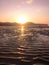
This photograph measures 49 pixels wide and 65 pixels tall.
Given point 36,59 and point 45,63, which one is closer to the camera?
point 45,63

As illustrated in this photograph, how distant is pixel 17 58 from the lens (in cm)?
950

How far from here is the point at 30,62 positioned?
8.83 meters

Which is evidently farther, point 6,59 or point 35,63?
point 6,59

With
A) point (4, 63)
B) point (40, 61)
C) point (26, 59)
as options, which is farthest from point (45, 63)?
point (4, 63)

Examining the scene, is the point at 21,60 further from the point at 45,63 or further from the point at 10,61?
the point at 45,63

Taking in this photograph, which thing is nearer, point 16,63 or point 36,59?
point 16,63

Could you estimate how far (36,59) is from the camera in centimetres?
938

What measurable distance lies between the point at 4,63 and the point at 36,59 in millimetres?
1594

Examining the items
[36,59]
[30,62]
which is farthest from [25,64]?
[36,59]

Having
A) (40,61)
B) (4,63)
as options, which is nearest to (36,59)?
(40,61)

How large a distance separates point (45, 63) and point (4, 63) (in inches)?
66.9

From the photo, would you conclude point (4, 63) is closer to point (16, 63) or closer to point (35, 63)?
point (16, 63)

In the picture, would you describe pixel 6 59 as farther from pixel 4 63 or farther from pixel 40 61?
pixel 40 61

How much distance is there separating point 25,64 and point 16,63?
0.39 metres
